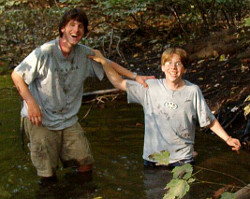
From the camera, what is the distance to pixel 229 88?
7844 mm

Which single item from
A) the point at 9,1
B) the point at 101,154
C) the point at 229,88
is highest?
the point at 9,1

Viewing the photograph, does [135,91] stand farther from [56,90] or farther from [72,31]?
[72,31]

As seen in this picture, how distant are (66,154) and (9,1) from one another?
592cm

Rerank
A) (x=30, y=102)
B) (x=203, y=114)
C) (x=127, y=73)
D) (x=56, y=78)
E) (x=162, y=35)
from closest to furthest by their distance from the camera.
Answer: (x=30, y=102)
(x=56, y=78)
(x=203, y=114)
(x=127, y=73)
(x=162, y=35)

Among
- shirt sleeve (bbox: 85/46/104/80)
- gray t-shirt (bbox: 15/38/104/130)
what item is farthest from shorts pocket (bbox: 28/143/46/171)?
shirt sleeve (bbox: 85/46/104/80)

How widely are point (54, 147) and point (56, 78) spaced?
2.47 ft

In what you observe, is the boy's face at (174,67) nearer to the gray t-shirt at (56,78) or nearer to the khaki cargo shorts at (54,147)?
the gray t-shirt at (56,78)

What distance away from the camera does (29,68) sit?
4633 mm

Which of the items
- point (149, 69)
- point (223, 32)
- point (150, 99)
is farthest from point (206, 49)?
point (150, 99)

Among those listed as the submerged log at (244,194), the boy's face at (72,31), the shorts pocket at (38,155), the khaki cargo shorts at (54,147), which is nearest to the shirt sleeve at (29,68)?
the boy's face at (72,31)

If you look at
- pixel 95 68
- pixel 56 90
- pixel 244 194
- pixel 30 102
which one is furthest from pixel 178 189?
pixel 95 68

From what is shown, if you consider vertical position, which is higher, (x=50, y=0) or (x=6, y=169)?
(x=50, y=0)

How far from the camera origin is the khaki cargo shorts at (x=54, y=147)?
4.98 metres

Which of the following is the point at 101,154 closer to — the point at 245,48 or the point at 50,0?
the point at 245,48
